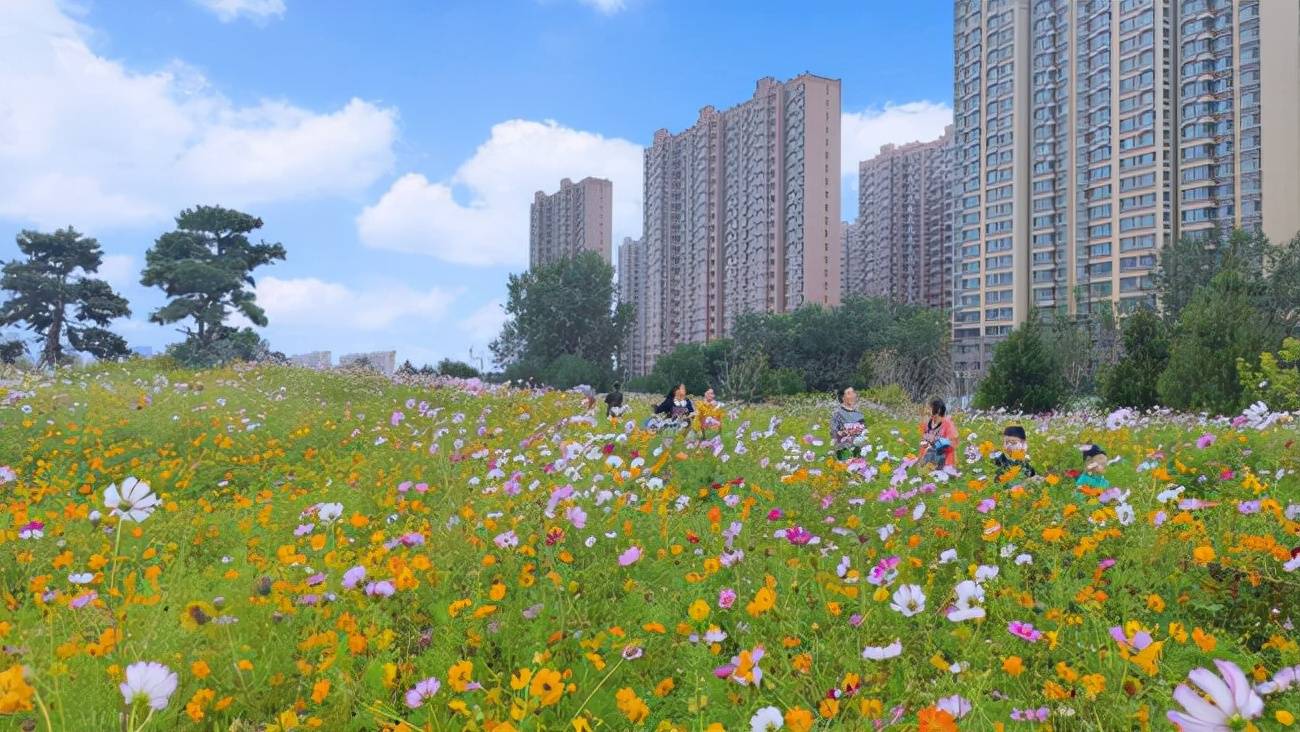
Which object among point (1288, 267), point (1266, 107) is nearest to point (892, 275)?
point (1266, 107)

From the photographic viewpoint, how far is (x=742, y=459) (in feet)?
20.7

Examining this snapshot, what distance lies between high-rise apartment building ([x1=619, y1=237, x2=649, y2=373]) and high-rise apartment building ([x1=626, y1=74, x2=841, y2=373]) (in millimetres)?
4607

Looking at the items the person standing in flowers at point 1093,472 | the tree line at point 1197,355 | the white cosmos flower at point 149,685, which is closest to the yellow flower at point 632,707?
the white cosmos flower at point 149,685

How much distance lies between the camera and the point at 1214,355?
17.5 metres

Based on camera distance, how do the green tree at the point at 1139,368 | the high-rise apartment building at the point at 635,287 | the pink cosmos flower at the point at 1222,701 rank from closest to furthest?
1. the pink cosmos flower at the point at 1222,701
2. the green tree at the point at 1139,368
3. the high-rise apartment building at the point at 635,287

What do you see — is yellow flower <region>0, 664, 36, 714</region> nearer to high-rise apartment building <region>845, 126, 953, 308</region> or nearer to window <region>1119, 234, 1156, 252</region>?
window <region>1119, 234, 1156, 252</region>

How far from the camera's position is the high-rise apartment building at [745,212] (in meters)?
63.3

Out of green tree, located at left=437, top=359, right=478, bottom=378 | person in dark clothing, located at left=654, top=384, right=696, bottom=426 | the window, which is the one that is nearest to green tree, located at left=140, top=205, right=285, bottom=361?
green tree, located at left=437, top=359, right=478, bottom=378

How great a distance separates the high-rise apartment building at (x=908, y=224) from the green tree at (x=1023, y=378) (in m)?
52.2

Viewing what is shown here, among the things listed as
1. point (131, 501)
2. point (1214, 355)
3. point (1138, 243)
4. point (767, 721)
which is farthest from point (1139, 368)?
point (1138, 243)

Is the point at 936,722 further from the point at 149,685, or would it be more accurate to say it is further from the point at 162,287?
the point at 162,287

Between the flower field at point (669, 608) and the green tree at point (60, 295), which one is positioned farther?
the green tree at point (60, 295)

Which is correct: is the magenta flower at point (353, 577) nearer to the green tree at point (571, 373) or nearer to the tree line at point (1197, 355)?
the tree line at point (1197, 355)

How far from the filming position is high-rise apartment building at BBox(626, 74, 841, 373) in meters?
63.3
